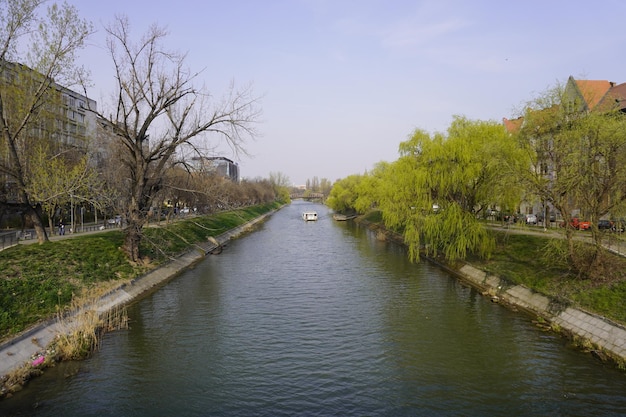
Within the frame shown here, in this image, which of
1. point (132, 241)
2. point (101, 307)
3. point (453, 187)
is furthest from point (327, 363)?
point (453, 187)

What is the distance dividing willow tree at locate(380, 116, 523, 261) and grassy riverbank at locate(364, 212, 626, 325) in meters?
1.66

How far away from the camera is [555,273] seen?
883 inches

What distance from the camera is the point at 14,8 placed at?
2081 centimetres

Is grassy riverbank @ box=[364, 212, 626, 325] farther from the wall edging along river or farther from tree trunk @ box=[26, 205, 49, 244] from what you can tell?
tree trunk @ box=[26, 205, 49, 244]

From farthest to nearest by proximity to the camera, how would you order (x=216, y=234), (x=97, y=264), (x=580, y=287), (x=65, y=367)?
(x=216, y=234) → (x=97, y=264) → (x=580, y=287) → (x=65, y=367)

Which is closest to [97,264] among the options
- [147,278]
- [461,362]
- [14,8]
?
[147,278]

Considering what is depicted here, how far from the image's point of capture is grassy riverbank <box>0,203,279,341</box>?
16.8m

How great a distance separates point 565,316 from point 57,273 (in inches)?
912

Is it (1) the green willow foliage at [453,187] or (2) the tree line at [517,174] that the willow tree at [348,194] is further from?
(2) the tree line at [517,174]

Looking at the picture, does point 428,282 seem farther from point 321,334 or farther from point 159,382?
point 159,382

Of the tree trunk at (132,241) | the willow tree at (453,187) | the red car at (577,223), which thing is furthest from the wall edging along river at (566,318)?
the tree trunk at (132,241)

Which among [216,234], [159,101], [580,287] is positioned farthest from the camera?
[216,234]

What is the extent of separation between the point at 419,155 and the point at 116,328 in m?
24.9

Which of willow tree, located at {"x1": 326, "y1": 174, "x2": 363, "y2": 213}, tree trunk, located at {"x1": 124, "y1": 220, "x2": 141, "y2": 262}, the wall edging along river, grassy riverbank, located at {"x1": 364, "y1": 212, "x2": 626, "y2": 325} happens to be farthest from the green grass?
willow tree, located at {"x1": 326, "y1": 174, "x2": 363, "y2": 213}
